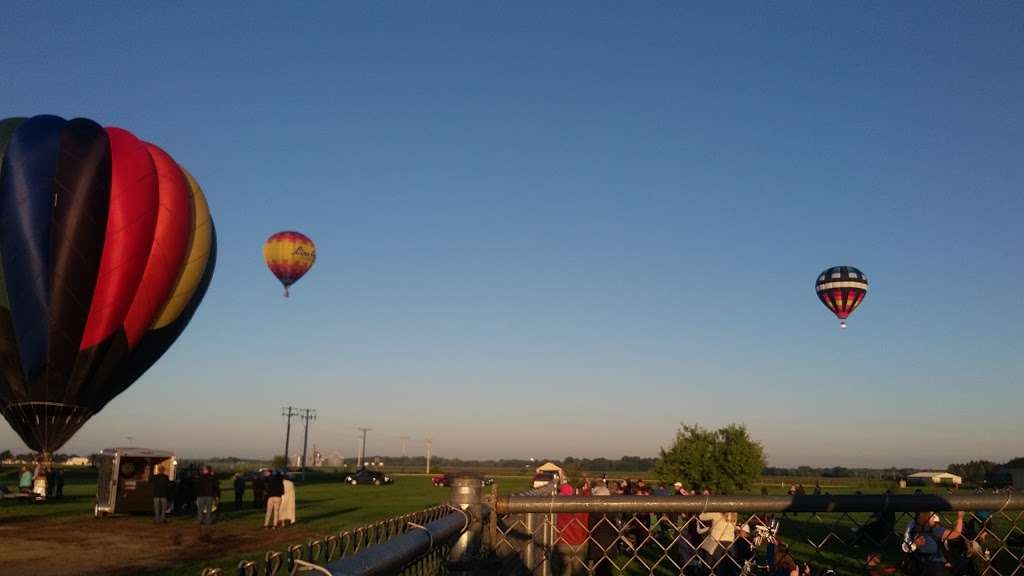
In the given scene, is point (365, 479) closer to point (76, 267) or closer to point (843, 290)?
point (843, 290)

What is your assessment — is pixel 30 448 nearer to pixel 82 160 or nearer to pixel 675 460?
pixel 82 160

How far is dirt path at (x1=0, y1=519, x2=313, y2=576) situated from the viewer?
15.9 m

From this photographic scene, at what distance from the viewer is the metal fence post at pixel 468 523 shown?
128 inches

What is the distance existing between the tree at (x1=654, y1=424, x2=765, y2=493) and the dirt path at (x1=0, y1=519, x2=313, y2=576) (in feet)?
64.3

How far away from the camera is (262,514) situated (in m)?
29.6

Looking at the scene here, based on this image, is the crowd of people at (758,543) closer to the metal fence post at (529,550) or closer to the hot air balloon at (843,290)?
the metal fence post at (529,550)

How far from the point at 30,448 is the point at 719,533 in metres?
25.3

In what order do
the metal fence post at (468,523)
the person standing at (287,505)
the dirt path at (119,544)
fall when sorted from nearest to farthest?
1. the metal fence post at (468,523)
2. the dirt path at (119,544)
3. the person standing at (287,505)

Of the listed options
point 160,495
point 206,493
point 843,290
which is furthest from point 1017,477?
point 160,495

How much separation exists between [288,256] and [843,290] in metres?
26.5

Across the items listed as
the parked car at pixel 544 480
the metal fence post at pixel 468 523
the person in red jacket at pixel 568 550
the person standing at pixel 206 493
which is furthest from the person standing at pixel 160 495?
the metal fence post at pixel 468 523

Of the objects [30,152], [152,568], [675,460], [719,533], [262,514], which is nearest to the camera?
[719,533]

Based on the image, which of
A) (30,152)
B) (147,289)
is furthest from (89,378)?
(30,152)

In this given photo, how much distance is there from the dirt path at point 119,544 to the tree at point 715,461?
1959 cm
